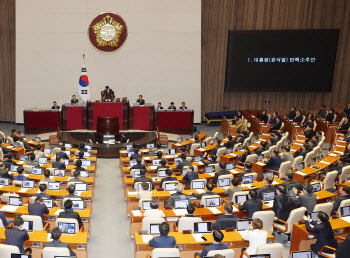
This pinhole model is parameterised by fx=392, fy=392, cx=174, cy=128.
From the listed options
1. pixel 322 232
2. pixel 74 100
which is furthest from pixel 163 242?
pixel 74 100

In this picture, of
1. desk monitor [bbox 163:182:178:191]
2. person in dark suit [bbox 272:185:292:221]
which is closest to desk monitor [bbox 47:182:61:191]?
desk monitor [bbox 163:182:178:191]

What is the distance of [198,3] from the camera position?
21312 mm

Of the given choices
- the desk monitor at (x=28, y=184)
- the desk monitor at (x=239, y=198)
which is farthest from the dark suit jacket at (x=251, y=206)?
the desk monitor at (x=28, y=184)

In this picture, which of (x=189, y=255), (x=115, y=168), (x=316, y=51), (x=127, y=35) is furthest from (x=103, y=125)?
(x=316, y=51)

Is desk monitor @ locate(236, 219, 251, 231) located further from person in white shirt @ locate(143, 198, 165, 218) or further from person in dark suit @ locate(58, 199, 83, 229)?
person in dark suit @ locate(58, 199, 83, 229)

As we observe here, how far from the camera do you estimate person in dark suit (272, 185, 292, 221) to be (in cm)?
858

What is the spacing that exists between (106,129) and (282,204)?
10.6 m

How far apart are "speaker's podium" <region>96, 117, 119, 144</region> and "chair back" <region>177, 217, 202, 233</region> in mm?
10234

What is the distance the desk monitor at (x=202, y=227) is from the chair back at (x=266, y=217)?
0.98 metres

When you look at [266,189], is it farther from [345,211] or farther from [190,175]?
[190,175]

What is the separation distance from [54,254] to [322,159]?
943 cm

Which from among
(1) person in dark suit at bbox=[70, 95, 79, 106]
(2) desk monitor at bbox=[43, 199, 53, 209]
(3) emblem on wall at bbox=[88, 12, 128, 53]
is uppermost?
(3) emblem on wall at bbox=[88, 12, 128, 53]

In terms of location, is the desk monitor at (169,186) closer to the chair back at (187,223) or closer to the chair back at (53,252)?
the chair back at (187,223)

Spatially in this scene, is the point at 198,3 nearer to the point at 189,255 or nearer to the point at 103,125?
the point at 103,125
